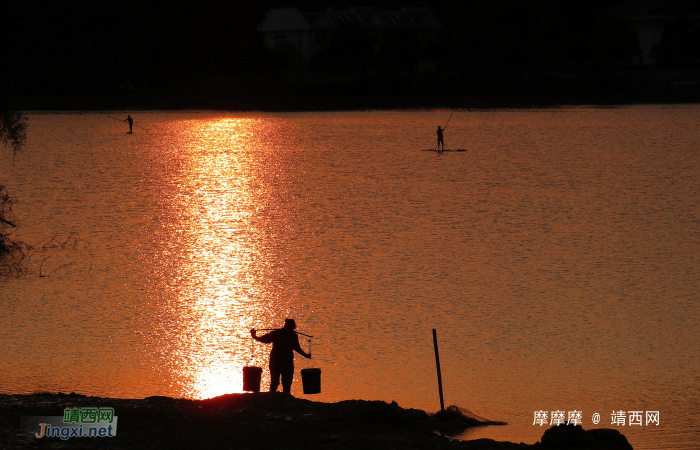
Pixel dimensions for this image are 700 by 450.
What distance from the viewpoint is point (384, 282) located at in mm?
29531

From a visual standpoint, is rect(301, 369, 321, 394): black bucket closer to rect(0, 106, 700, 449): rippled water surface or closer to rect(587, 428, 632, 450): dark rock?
rect(0, 106, 700, 449): rippled water surface

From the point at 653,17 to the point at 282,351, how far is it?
134788 millimetres

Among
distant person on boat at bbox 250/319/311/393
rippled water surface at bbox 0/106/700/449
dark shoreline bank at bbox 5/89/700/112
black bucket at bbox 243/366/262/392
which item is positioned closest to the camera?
distant person on boat at bbox 250/319/311/393

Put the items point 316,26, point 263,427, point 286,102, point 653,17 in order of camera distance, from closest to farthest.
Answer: point 263,427, point 286,102, point 653,17, point 316,26

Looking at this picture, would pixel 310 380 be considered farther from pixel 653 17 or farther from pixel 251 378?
pixel 653 17

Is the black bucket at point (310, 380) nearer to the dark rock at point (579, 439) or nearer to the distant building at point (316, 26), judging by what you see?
the dark rock at point (579, 439)

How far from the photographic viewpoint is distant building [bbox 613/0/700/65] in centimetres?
13938

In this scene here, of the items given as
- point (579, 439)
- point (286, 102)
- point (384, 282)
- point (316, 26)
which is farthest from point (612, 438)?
point (316, 26)

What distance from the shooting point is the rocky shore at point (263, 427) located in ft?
44.9

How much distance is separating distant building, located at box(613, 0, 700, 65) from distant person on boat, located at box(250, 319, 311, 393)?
429 ft

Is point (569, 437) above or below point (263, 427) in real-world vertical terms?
below

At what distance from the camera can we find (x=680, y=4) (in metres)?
141

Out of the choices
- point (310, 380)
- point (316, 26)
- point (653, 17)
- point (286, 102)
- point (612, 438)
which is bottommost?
point (612, 438)

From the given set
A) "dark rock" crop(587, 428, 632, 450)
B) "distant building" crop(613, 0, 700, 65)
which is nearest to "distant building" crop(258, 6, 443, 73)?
"distant building" crop(613, 0, 700, 65)
